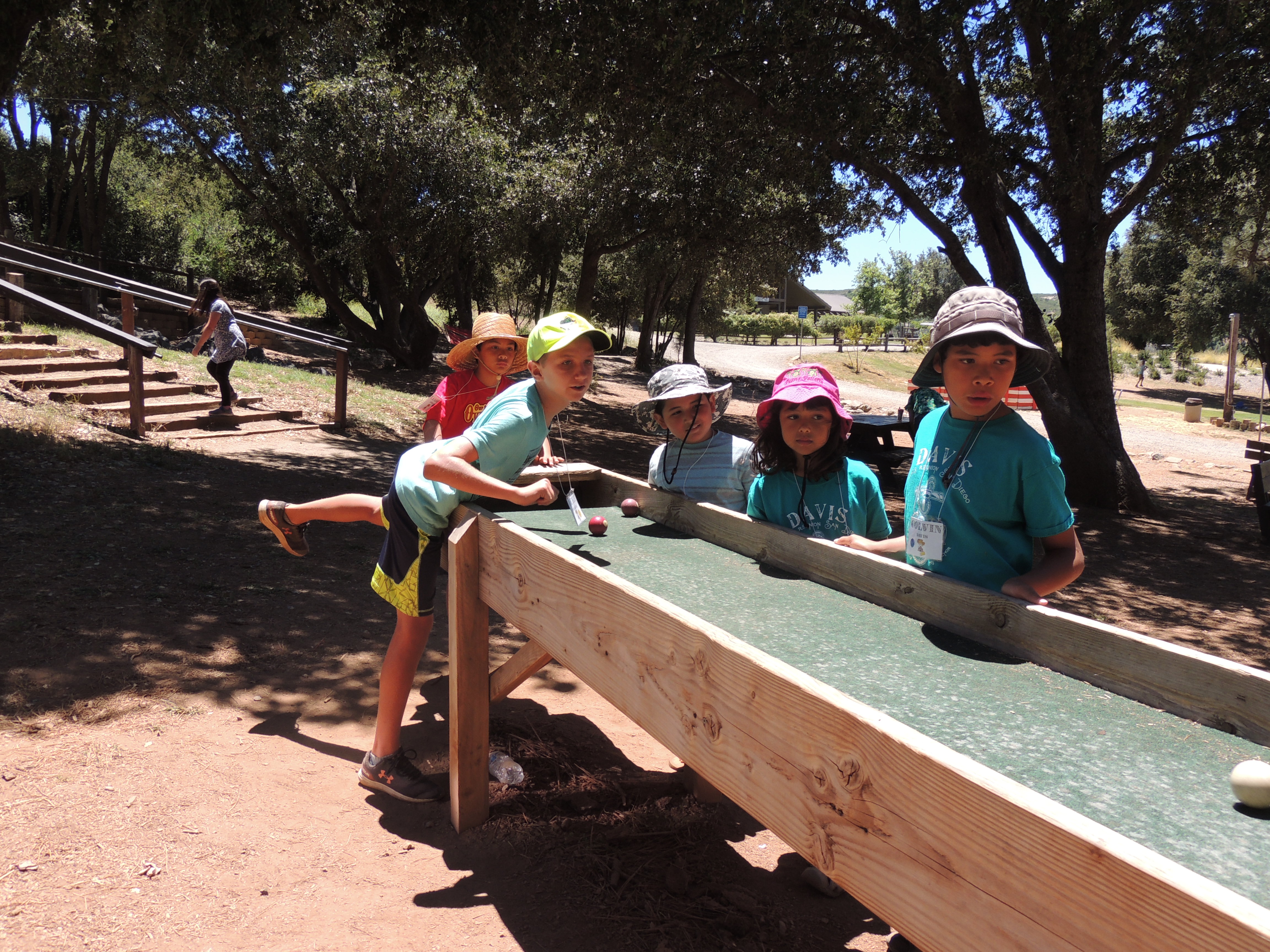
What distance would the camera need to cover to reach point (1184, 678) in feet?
5.85

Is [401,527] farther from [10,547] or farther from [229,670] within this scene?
[10,547]

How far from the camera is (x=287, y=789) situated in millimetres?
3402

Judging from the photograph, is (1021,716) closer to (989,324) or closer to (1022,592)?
(1022,592)

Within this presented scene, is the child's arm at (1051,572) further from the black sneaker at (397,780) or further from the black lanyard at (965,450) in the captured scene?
the black sneaker at (397,780)

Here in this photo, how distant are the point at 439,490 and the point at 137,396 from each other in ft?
24.9

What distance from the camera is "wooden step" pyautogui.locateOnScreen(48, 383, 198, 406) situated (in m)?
9.77

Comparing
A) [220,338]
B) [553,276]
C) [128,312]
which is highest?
[553,276]

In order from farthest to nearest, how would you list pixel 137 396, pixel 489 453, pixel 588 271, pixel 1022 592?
pixel 588 271, pixel 137 396, pixel 489 453, pixel 1022 592

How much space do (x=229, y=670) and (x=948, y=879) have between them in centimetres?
399

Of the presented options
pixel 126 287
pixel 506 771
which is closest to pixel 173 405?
pixel 126 287

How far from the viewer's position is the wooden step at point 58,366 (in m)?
9.93

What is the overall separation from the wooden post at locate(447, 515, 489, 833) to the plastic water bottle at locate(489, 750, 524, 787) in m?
0.27

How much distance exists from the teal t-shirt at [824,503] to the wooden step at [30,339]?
1100 cm

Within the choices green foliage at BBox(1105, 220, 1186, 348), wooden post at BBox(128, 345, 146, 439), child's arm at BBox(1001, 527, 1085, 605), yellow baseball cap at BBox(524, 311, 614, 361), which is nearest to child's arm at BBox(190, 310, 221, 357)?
wooden post at BBox(128, 345, 146, 439)
